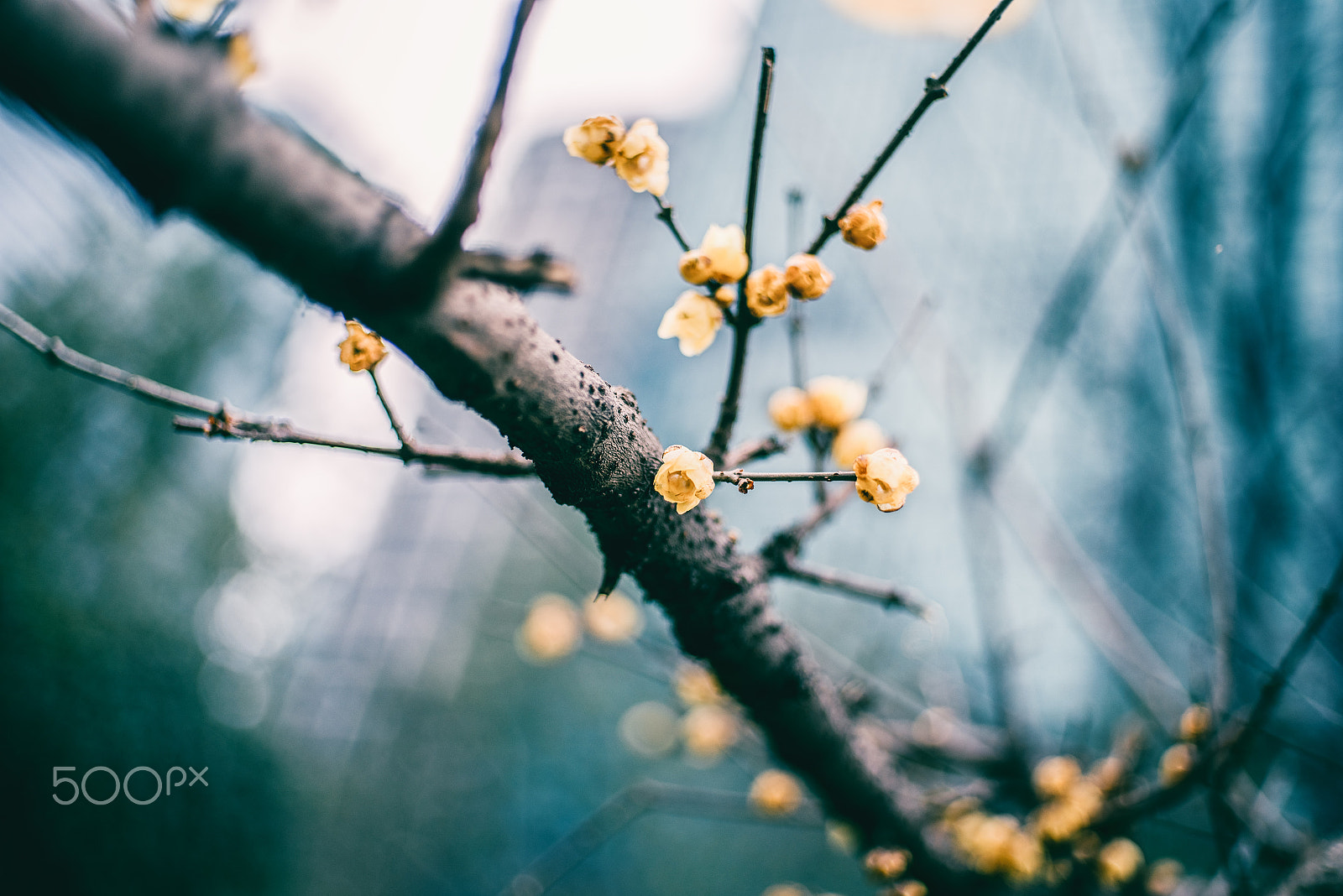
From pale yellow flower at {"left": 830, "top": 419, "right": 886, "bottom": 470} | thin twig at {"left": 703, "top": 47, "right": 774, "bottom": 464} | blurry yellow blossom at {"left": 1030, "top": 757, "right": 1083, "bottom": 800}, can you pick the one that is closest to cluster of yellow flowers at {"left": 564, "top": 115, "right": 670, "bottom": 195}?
thin twig at {"left": 703, "top": 47, "right": 774, "bottom": 464}

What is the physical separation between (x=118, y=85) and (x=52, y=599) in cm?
559

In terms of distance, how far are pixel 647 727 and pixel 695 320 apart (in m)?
3.12

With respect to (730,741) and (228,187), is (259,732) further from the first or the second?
(228,187)

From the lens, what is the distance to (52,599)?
413cm

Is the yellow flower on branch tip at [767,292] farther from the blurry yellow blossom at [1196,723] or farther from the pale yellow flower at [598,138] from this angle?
the blurry yellow blossom at [1196,723]

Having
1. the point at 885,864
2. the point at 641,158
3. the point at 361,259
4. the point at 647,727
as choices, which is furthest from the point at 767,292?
the point at 647,727

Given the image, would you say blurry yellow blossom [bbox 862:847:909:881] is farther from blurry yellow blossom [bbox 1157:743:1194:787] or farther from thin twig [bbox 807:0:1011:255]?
thin twig [bbox 807:0:1011:255]

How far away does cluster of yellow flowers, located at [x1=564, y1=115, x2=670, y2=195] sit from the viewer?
0.66 m

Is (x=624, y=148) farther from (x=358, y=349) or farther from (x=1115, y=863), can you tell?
(x=1115, y=863)

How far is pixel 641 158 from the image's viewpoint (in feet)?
2.19

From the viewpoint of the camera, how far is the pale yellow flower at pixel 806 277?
2.28 ft

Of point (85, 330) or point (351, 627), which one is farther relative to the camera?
point (351, 627)

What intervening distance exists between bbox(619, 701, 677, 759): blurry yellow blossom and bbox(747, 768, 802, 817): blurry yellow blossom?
77 cm

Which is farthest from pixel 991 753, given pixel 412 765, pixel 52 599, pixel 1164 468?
pixel 52 599
